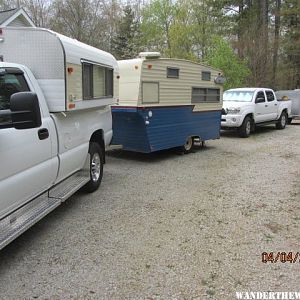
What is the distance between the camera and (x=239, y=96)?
1568 centimetres

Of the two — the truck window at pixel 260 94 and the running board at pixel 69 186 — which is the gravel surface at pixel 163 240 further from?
the truck window at pixel 260 94

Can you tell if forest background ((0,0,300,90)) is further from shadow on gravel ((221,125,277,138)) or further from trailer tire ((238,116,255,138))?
trailer tire ((238,116,255,138))

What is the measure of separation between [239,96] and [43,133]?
12.2 meters

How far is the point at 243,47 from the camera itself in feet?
93.4

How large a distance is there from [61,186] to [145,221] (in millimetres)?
1266

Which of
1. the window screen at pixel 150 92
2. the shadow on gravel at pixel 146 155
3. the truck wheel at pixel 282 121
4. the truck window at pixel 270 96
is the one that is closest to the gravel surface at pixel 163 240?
the shadow on gravel at pixel 146 155

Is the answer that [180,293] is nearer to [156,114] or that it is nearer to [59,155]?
[59,155]

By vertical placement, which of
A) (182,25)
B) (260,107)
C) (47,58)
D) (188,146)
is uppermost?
(182,25)

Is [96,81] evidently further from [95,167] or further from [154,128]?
[154,128]

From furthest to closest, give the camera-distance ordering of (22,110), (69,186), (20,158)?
(69,186), (20,158), (22,110)

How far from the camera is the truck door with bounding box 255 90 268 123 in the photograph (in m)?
15.7

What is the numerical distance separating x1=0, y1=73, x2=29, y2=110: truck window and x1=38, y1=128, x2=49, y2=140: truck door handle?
0.49 m

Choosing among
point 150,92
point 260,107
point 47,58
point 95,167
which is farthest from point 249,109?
point 47,58

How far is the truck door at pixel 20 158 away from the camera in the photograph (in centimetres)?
386
